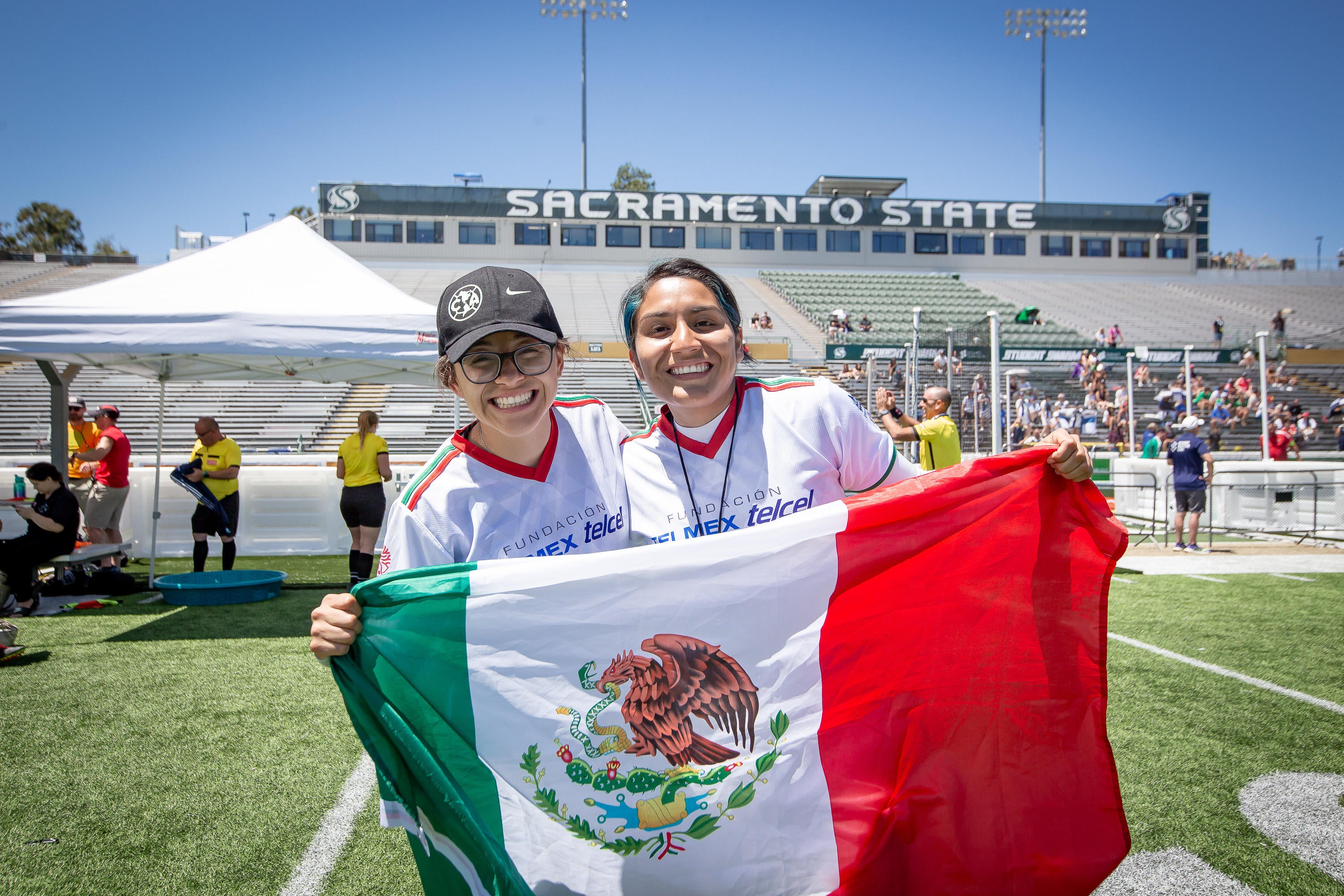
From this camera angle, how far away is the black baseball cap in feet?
5.42

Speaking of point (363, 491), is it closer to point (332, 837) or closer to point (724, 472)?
point (332, 837)

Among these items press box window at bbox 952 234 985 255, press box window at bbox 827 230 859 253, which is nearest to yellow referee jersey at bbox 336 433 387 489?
press box window at bbox 827 230 859 253

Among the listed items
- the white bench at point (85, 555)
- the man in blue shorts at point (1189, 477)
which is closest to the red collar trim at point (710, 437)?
the white bench at point (85, 555)

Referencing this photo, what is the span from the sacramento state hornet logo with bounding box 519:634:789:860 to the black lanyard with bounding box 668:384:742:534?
34cm

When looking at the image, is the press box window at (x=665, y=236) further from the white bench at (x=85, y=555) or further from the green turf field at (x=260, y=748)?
the green turf field at (x=260, y=748)

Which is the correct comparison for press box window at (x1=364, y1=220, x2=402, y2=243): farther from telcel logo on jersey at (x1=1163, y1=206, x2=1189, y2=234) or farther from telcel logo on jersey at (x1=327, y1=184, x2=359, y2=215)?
telcel logo on jersey at (x1=1163, y1=206, x2=1189, y2=234)

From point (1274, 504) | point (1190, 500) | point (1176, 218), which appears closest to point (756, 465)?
point (1190, 500)

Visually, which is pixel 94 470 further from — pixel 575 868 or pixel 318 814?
pixel 575 868

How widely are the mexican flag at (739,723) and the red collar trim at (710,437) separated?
0.29 meters

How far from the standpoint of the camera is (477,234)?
41125 millimetres

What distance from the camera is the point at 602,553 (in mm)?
1673

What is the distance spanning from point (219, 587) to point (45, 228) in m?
65.9

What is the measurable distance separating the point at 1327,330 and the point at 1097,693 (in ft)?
151

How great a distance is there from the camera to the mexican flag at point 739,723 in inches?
61.7
